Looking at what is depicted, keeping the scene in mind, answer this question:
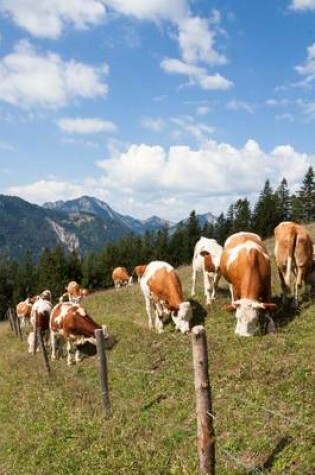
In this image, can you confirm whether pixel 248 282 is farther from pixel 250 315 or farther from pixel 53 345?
pixel 53 345

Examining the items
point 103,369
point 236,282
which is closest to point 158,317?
point 236,282

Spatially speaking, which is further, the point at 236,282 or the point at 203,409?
the point at 236,282

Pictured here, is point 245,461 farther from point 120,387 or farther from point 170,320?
point 170,320

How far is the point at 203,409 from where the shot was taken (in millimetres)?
7535

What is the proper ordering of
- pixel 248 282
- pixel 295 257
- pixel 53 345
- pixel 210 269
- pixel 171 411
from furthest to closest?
pixel 53 345, pixel 210 269, pixel 295 257, pixel 248 282, pixel 171 411

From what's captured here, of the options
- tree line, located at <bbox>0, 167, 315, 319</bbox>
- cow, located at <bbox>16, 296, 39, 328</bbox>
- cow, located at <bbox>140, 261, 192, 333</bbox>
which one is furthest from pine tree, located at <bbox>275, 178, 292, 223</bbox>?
cow, located at <bbox>140, 261, 192, 333</bbox>

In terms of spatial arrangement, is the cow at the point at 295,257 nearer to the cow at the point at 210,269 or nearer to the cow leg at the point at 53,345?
the cow at the point at 210,269

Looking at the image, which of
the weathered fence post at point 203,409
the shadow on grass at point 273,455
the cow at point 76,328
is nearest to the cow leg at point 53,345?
the cow at point 76,328

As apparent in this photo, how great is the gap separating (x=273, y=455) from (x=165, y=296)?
11529 mm

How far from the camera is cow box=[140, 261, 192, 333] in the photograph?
17.9 meters

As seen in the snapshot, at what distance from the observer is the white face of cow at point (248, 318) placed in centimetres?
1459

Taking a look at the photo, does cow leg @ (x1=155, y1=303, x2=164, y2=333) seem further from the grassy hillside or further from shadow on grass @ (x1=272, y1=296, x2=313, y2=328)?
shadow on grass @ (x1=272, y1=296, x2=313, y2=328)

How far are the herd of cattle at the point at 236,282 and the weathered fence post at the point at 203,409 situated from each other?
7240 mm

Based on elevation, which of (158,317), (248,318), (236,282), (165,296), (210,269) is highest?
(236,282)
